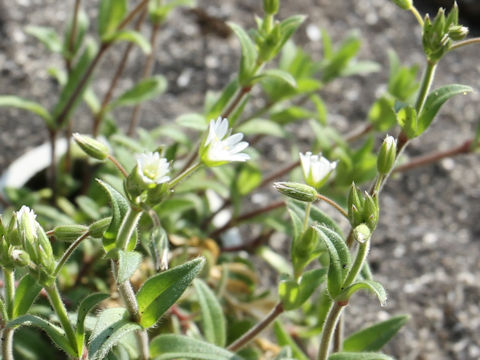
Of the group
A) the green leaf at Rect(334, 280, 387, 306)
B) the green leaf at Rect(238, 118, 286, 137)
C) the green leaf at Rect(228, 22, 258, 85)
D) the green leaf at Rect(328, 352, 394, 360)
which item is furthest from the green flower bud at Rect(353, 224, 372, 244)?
the green leaf at Rect(238, 118, 286, 137)

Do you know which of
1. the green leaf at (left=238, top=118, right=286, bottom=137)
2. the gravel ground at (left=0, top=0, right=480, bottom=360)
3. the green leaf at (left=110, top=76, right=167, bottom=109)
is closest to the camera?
the green leaf at (left=238, top=118, right=286, bottom=137)

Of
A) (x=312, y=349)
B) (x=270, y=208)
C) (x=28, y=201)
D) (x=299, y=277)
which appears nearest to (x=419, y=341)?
(x=312, y=349)

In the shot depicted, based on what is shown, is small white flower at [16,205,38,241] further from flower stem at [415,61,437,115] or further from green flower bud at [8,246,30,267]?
flower stem at [415,61,437,115]

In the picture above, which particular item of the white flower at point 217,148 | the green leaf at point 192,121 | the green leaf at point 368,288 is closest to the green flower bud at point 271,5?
the green leaf at point 192,121

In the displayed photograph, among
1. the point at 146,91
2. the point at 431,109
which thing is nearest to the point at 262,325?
the point at 431,109

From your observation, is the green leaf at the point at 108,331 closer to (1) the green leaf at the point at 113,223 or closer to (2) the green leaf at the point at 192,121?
(1) the green leaf at the point at 113,223

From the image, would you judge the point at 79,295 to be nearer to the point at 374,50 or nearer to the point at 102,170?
the point at 102,170
